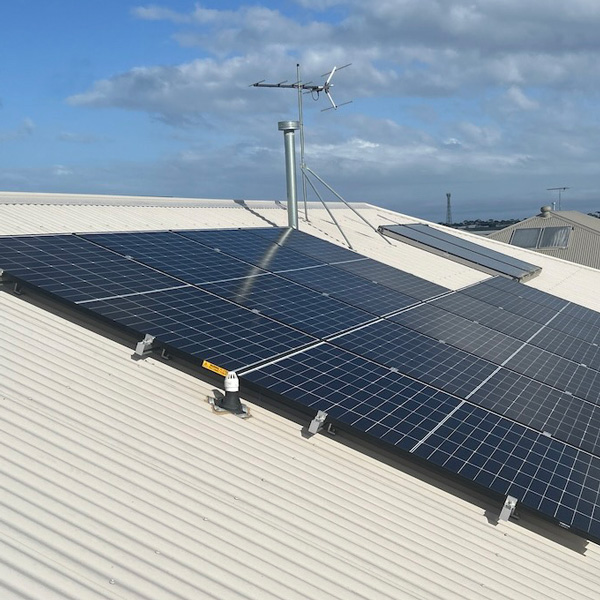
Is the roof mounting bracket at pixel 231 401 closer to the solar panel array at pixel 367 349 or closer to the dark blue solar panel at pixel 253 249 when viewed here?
the solar panel array at pixel 367 349

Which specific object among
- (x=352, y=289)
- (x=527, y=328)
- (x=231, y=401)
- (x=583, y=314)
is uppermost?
(x=352, y=289)

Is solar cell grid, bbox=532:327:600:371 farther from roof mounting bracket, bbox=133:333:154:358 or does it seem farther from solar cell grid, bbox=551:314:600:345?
roof mounting bracket, bbox=133:333:154:358

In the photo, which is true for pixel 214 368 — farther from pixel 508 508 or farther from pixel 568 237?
pixel 568 237

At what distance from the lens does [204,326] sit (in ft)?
40.0

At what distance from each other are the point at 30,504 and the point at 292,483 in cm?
379

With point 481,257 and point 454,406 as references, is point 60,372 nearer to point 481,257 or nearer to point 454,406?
point 454,406

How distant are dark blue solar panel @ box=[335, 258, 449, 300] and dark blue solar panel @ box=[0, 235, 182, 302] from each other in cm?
793

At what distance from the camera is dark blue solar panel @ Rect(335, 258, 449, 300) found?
791 inches

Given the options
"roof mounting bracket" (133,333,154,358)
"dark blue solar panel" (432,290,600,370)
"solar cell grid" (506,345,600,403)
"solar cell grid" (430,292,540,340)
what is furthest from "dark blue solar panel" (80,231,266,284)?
"solar cell grid" (506,345,600,403)

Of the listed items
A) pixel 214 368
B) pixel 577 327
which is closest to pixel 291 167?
pixel 577 327

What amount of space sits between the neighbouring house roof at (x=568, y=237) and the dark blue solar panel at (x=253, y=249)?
38852 mm

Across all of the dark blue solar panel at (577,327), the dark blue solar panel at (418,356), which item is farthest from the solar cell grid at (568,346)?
the dark blue solar panel at (418,356)

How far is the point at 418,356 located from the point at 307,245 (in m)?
9.69

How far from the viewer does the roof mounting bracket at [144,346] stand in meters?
11.2
